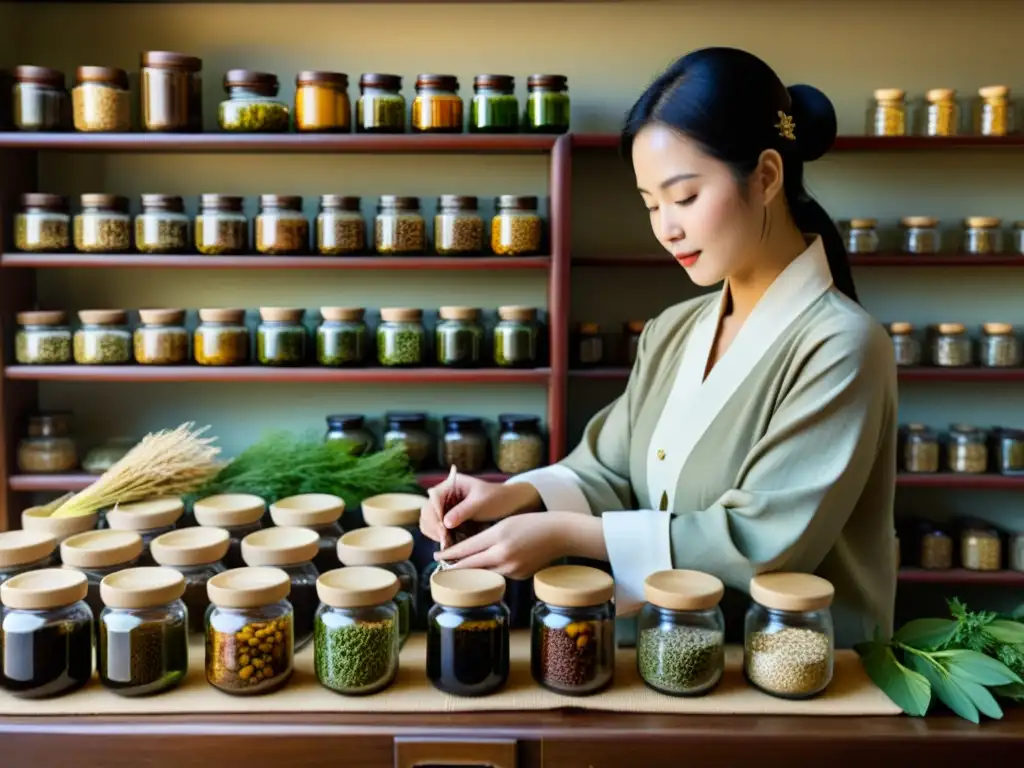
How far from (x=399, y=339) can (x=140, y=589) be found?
1.65 meters

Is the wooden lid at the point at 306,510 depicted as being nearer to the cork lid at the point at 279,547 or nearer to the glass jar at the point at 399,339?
the cork lid at the point at 279,547

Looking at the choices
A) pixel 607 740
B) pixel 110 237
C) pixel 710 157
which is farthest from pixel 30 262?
pixel 607 740

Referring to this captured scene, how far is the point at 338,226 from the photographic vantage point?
2.56 meters

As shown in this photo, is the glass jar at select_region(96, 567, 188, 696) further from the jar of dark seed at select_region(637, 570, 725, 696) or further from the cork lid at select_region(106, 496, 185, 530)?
the jar of dark seed at select_region(637, 570, 725, 696)

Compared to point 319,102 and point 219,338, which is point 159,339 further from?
point 319,102

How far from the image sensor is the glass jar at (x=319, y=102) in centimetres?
251

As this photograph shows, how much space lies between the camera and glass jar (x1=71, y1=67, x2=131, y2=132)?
2.51 metres

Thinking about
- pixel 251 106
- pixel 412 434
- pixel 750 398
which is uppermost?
pixel 251 106

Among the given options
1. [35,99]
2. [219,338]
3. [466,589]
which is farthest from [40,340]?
[466,589]

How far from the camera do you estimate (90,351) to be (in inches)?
101

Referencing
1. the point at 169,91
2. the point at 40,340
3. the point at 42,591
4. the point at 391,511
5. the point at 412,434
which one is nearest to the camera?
the point at 42,591

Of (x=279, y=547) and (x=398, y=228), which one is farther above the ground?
(x=398, y=228)

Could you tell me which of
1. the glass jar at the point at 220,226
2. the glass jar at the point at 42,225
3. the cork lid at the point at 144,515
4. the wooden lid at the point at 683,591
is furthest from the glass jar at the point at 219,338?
the wooden lid at the point at 683,591

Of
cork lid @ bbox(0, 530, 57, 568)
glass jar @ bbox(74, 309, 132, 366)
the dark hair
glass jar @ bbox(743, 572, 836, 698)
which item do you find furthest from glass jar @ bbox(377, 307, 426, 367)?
glass jar @ bbox(743, 572, 836, 698)
